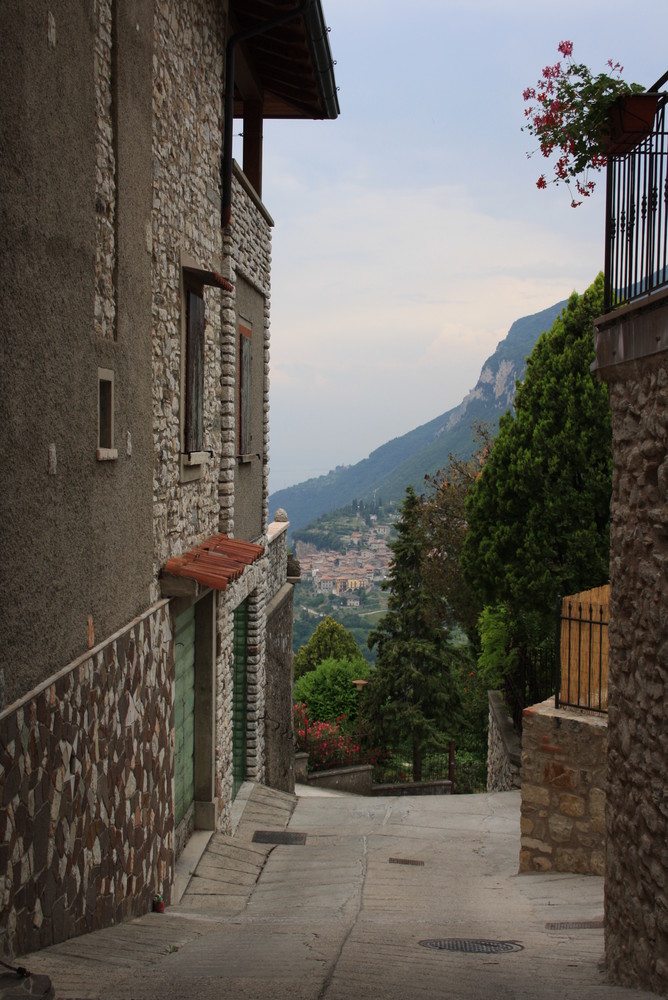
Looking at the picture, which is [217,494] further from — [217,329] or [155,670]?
[155,670]

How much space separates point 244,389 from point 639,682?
7553 mm

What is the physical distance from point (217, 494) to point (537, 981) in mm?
6516

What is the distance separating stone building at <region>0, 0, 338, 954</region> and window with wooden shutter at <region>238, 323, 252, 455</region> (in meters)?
0.07

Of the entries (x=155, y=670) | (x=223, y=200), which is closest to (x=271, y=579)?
(x=223, y=200)

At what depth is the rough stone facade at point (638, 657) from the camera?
186 inches

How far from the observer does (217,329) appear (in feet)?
33.6

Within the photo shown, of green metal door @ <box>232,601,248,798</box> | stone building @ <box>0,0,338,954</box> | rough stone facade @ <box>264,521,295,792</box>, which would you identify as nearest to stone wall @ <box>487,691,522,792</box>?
rough stone facade @ <box>264,521,295,792</box>

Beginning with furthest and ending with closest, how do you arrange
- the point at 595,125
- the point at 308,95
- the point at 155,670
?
the point at 308,95, the point at 155,670, the point at 595,125

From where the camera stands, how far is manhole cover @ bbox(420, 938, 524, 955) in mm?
5793

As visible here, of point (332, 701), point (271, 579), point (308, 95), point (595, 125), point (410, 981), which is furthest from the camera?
point (332, 701)

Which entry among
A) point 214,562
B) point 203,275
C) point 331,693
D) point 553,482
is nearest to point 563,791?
point 214,562

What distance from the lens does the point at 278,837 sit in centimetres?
1115

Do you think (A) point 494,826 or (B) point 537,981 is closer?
(B) point 537,981

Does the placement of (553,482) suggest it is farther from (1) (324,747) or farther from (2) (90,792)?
(2) (90,792)
